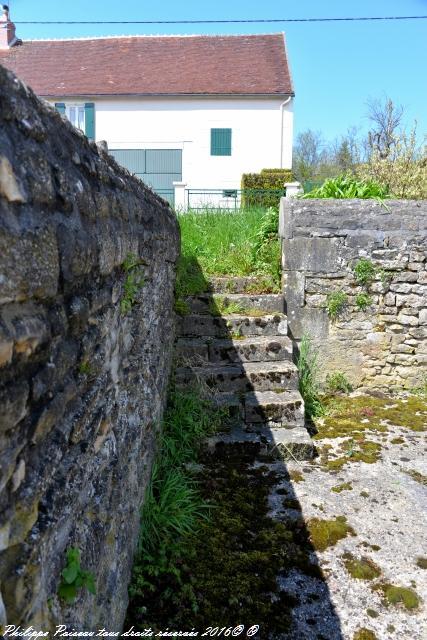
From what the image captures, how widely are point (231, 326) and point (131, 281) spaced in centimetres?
295

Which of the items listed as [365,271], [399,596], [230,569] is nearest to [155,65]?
[365,271]

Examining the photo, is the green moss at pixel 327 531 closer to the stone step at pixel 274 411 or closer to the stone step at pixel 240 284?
the stone step at pixel 274 411

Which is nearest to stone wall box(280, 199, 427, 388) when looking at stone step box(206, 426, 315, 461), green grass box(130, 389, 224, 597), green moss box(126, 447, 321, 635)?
stone step box(206, 426, 315, 461)

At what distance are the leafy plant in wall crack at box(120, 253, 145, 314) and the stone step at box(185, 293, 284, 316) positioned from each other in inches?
112

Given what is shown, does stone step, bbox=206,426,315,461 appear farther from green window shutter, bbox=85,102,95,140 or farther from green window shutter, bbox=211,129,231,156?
green window shutter, bbox=85,102,95,140

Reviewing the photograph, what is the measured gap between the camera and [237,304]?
5.45 m

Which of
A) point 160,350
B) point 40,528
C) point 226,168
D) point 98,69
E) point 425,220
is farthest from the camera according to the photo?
point 98,69

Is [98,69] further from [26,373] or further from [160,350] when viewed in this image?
[26,373]

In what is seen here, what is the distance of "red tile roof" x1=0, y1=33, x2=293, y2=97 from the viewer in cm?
1861

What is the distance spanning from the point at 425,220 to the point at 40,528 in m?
5.32

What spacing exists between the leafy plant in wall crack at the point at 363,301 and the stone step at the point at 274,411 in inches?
66.7

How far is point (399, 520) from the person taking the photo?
320 centimetres

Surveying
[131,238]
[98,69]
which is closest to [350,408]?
[131,238]

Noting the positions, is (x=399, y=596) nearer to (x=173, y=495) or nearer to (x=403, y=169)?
(x=173, y=495)
